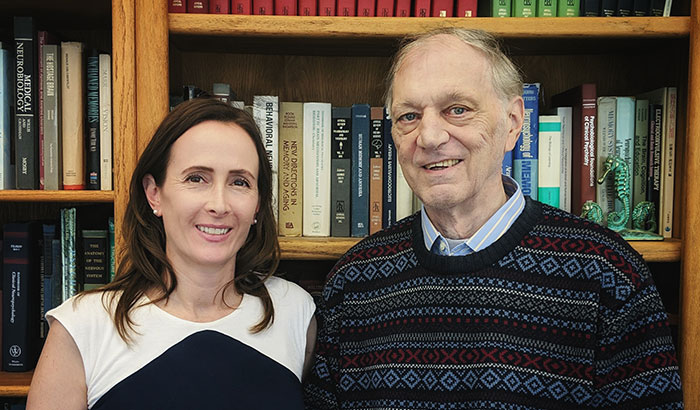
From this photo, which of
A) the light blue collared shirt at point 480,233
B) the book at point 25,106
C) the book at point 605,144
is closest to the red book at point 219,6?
the book at point 25,106

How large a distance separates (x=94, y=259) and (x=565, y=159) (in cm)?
120

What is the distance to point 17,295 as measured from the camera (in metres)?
1.57

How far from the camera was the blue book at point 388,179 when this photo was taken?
1.56 m

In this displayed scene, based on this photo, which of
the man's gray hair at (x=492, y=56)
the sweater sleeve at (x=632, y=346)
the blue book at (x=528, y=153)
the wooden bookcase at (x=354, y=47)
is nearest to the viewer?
the sweater sleeve at (x=632, y=346)

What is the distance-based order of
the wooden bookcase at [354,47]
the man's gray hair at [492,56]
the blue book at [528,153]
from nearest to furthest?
the man's gray hair at [492,56], the wooden bookcase at [354,47], the blue book at [528,153]

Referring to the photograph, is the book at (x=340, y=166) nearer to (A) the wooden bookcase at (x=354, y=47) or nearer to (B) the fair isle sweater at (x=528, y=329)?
(A) the wooden bookcase at (x=354, y=47)

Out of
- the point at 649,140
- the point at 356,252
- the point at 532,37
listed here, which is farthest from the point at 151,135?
the point at 649,140

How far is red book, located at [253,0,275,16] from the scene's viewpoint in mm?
1499

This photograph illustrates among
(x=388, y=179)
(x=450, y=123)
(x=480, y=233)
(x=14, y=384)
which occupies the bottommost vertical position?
(x=14, y=384)

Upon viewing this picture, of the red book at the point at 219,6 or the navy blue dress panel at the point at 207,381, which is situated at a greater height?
the red book at the point at 219,6

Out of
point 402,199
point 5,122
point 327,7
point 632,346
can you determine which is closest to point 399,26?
point 327,7

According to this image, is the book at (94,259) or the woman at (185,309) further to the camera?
the book at (94,259)

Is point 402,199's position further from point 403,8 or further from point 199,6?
point 199,6

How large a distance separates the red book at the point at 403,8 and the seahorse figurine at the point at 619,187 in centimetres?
61
